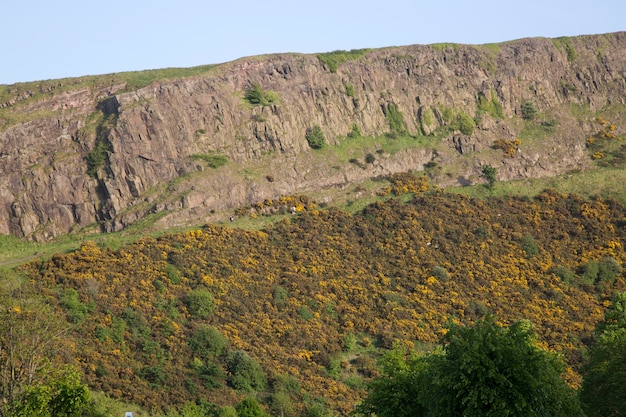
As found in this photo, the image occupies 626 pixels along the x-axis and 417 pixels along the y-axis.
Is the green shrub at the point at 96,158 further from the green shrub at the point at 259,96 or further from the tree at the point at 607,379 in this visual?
the tree at the point at 607,379

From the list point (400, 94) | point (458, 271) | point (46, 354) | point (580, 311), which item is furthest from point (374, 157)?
point (46, 354)

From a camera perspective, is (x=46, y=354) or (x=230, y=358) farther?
(x=230, y=358)

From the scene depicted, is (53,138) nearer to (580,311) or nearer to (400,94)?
(400,94)

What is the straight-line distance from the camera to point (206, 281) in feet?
245

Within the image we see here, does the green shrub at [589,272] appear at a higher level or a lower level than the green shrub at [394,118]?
lower

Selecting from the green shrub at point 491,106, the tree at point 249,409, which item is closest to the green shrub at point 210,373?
the tree at point 249,409

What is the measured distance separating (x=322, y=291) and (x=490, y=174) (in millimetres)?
32364

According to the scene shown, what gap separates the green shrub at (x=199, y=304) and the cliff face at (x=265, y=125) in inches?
636

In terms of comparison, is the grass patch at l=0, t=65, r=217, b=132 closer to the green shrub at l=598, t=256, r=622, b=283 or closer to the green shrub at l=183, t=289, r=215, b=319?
the green shrub at l=183, t=289, r=215, b=319

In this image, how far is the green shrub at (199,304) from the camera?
70.8m

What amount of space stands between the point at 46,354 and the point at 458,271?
46.2 m

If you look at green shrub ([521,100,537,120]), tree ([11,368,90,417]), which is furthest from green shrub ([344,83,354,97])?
tree ([11,368,90,417])

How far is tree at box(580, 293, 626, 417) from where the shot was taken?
46.5 metres

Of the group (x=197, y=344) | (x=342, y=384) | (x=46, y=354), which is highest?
(x=46, y=354)
